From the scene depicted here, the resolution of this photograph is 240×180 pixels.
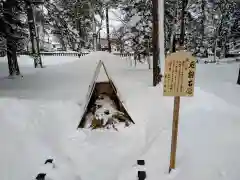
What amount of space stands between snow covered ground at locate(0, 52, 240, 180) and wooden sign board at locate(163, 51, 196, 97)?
127cm

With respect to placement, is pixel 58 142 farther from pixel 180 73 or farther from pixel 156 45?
pixel 156 45

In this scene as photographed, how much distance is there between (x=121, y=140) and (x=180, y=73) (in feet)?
8.94

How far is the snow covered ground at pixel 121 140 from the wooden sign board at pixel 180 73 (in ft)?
4.16

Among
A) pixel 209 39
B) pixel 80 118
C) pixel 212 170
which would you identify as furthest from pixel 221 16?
pixel 212 170

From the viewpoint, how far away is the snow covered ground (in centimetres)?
446

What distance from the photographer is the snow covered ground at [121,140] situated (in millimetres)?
4461

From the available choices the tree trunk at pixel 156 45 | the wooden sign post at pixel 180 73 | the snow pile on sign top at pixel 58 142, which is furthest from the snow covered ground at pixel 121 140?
the tree trunk at pixel 156 45

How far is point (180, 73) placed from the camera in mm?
4094

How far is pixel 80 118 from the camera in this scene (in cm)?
702

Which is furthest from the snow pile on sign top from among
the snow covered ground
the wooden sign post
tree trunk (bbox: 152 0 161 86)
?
tree trunk (bbox: 152 0 161 86)

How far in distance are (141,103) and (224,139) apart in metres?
3.25

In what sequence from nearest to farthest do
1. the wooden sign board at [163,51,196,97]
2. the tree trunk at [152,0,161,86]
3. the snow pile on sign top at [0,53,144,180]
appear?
the wooden sign board at [163,51,196,97] → the snow pile on sign top at [0,53,144,180] → the tree trunk at [152,0,161,86]

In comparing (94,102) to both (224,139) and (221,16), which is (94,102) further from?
(221,16)

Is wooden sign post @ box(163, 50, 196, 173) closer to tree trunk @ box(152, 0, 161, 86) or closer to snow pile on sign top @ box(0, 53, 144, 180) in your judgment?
snow pile on sign top @ box(0, 53, 144, 180)
